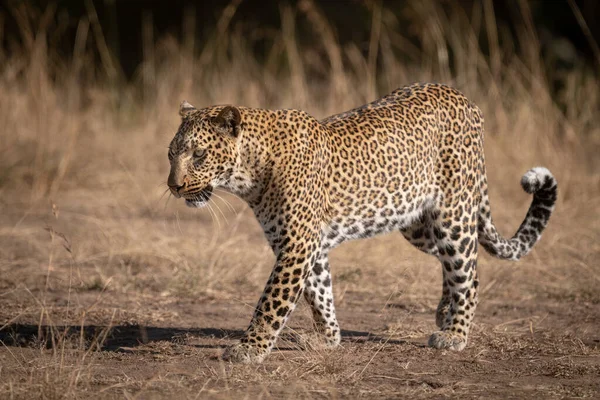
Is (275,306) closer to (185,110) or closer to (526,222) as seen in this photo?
(185,110)

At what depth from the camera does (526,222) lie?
697cm

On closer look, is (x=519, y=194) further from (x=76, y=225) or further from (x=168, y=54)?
(x=168, y=54)

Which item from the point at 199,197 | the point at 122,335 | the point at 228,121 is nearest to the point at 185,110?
the point at 228,121

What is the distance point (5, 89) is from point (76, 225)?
10.5 ft

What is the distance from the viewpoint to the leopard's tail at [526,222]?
6.77 meters

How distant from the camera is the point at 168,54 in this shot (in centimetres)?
1486

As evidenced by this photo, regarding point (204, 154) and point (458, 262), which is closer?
point (204, 154)

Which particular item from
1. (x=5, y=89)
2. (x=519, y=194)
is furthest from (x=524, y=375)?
(x=5, y=89)

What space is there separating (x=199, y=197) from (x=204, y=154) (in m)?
0.26

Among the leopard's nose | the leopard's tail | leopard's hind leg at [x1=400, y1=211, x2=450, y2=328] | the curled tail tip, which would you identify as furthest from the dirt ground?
the curled tail tip

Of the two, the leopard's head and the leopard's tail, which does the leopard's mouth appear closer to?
the leopard's head

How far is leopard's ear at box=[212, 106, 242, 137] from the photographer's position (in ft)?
18.9

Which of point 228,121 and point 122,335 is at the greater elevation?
point 228,121

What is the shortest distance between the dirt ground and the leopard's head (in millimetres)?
768
